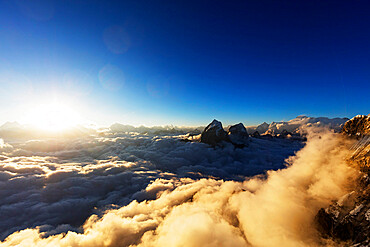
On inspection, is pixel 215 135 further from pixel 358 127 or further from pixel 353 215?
pixel 353 215

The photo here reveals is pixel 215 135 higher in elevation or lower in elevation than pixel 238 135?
higher

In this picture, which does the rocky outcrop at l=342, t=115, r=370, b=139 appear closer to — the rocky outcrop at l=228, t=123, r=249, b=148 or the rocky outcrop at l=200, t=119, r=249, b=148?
the rocky outcrop at l=200, t=119, r=249, b=148

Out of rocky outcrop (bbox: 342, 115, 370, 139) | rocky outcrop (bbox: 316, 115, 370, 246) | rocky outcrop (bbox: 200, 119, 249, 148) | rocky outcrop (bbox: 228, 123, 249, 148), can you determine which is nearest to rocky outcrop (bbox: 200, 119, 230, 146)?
rocky outcrop (bbox: 200, 119, 249, 148)

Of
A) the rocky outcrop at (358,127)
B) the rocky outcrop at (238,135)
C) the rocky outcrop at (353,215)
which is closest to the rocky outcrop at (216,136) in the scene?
the rocky outcrop at (238,135)

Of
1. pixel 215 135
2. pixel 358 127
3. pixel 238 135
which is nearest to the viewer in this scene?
pixel 358 127

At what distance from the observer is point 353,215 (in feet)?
18.2

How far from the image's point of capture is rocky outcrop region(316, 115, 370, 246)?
5.06m

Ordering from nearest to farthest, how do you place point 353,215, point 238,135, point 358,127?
point 353,215 → point 358,127 → point 238,135

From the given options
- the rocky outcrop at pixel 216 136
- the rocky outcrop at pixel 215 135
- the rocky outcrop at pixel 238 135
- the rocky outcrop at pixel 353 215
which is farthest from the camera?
the rocky outcrop at pixel 238 135

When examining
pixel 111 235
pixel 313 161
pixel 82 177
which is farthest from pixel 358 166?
pixel 82 177

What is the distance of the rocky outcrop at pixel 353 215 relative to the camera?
5062 mm

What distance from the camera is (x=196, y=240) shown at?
7.97 m

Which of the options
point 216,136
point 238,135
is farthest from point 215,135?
point 238,135

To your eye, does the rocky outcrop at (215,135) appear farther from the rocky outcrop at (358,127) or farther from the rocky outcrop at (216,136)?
the rocky outcrop at (358,127)
